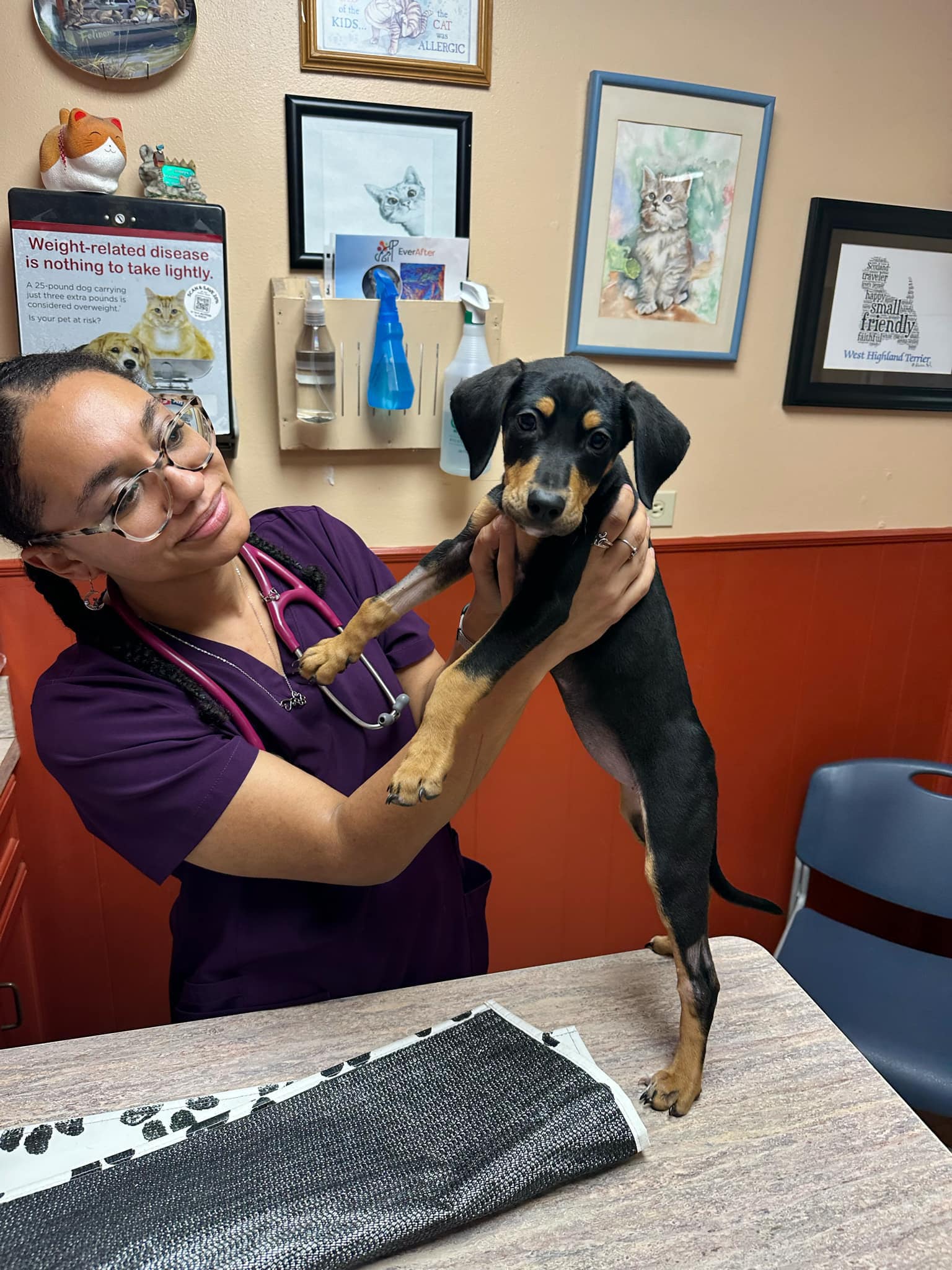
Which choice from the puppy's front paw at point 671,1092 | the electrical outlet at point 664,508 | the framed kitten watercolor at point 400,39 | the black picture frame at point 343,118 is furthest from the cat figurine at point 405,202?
the puppy's front paw at point 671,1092

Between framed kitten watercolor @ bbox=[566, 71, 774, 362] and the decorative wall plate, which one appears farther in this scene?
framed kitten watercolor @ bbox=[566, 71, 774, 362]

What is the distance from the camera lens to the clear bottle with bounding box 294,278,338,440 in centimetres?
165

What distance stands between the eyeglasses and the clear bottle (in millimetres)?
725

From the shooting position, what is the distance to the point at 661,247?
1.88 metres

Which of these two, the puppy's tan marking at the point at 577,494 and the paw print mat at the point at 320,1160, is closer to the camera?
the paw print mat at the point at 320,1160

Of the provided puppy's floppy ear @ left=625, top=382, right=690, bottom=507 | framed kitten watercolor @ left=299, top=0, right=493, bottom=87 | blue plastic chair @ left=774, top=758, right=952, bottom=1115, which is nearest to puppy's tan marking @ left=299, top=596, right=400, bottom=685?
puppy's floppy ear @ left=625, top=382, right=690, bottom=507

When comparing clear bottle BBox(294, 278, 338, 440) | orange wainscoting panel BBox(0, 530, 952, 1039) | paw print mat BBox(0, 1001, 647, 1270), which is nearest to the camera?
paw print mat BBox(0, 1001, 647, 1270)

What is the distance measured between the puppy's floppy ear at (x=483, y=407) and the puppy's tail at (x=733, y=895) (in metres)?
0.68

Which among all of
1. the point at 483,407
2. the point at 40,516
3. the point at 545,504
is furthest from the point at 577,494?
the point at 40,516

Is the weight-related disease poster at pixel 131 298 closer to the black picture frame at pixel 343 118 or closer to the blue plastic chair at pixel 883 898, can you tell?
the black picture frame at pixel 343 118

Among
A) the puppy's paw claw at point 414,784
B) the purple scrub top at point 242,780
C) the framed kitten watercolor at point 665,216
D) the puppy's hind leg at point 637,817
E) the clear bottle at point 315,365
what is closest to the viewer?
the puppy's paw claw at point 414,784

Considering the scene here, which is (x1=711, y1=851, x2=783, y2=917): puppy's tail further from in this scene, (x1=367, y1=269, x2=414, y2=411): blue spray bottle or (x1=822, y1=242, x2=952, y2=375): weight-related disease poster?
(x1=822, y1=242, x2=952, y2=375): weight-related disease poster

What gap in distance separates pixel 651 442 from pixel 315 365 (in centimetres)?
93

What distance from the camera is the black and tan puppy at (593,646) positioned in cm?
93
